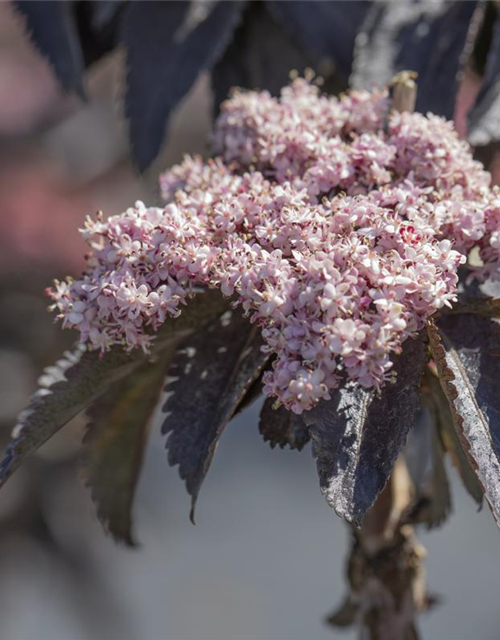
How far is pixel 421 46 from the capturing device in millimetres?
1194

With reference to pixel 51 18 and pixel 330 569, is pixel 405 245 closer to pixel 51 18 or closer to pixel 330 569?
pixel 51 18

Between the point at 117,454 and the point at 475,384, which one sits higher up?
the point at 117,454

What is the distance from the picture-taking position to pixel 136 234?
85cm

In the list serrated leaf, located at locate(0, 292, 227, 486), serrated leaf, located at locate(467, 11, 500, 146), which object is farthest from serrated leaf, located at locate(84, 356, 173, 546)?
serrated leaf, located at locate(467, 11, 500, 146)

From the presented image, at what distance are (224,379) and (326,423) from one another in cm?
14

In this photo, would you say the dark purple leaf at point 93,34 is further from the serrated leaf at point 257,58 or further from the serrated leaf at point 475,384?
the serrated leaf at point 475,384

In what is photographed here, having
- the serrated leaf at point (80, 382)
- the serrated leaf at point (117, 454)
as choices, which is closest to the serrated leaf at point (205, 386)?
the serrated leaf at point (80, 382)

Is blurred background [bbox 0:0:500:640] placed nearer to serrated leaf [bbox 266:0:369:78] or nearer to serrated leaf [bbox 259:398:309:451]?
serrated leaf [bbox 266:0:369:78]

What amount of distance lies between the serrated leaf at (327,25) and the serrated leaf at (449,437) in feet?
1.62

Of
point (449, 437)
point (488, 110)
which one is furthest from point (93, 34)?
point (449, 437)

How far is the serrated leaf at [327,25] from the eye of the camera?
4.05 feet

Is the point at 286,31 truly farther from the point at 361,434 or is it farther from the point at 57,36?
the point at 361,434

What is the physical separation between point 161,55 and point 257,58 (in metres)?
0.15

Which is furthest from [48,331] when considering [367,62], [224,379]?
[224,379]
